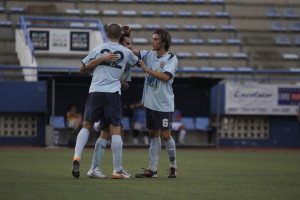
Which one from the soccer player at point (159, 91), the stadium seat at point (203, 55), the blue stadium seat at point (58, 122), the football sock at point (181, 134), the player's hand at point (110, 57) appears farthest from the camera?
the stadium seat at point (203, 55)

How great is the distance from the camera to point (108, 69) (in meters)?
9.40

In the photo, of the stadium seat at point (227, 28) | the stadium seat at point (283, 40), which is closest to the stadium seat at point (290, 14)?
the stadium seat at point (283, 40)

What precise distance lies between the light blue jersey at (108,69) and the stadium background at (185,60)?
38.9 ft

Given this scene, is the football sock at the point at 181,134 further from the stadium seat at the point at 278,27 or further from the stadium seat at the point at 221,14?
the stadium seat at the point at 278,27

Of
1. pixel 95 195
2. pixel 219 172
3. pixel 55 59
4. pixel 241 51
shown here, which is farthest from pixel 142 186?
pixel 241 51

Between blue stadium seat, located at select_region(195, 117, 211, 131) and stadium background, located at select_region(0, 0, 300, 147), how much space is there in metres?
0.06

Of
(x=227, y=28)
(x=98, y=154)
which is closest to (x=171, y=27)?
(x=227, y=28)

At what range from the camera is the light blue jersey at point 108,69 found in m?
9.38

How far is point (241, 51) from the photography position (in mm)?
29328

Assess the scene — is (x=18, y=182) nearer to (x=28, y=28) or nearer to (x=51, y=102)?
(x=51, y=102)

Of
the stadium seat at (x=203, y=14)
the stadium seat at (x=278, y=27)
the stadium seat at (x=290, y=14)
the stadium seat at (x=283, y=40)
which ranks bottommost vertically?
the stadium seat at (x=283, y=40)

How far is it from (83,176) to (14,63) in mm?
16414

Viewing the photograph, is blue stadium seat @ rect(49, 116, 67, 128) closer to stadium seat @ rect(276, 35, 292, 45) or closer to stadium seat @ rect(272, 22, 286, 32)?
stadium seat @ rect(276, 35, 292, 45)

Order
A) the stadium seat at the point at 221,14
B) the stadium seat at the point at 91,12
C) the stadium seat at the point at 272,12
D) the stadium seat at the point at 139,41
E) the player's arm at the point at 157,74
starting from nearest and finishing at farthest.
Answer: the player's arm at the point at 157,74
the stadium seat at the point at 139,41
the stadium seat at the point at 91,12
the stadium seat at the point at 221,14
the stadium seat at the point at 272,12
